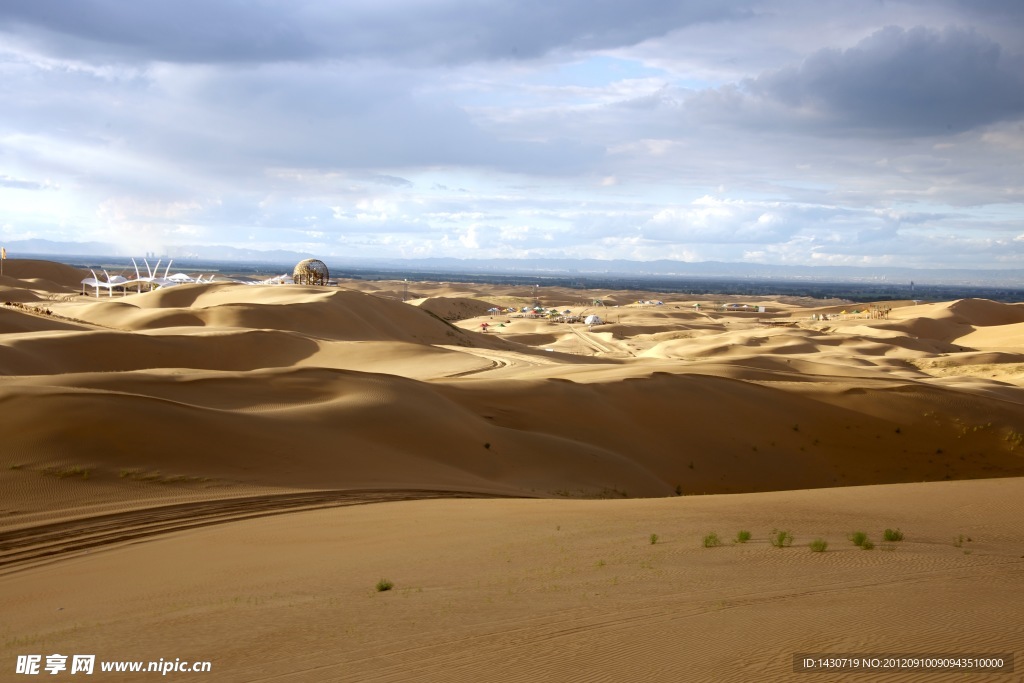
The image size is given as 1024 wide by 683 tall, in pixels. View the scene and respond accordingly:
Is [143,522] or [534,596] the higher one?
[534,596]

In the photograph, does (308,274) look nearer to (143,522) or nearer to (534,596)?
(143,522)

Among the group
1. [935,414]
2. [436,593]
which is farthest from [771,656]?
[935,414]

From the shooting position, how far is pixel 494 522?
430 inches

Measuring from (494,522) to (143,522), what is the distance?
4.53 m

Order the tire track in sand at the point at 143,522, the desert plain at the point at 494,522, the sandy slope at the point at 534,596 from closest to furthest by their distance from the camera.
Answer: the sandy slope at the point at 534,596 → the desert plain at the point at 494,522 → the tire track in sand at the point at 143,522

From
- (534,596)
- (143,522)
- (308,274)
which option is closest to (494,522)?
(534,596)

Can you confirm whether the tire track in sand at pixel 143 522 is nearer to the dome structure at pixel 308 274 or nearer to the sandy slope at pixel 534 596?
the sandy slope at pixel 534 596

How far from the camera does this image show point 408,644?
586 cm

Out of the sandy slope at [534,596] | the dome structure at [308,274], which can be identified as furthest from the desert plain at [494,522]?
the dome structure at [308,274]

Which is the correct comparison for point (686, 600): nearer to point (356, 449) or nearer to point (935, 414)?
point (356, 449)

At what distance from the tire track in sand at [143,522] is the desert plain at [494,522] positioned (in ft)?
0.16

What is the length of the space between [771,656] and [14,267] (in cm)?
11427

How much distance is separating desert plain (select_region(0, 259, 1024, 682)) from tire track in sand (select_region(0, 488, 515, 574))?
0.16 feet

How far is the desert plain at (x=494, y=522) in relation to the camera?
582 cm
